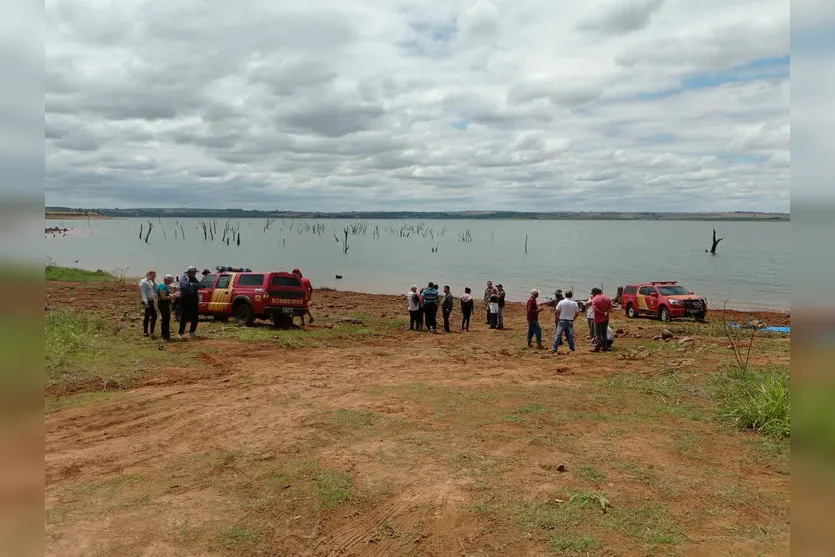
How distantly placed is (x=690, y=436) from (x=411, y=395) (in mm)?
4583

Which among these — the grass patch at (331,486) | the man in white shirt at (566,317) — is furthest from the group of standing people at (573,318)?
the grass patch at (331,486)

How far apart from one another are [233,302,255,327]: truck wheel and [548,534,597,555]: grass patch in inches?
606

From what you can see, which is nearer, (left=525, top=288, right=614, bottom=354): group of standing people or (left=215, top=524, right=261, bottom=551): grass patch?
(left=215, top=524, right=261, bottom=551): grass patch

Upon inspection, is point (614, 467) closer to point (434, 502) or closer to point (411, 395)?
point (434, 502)

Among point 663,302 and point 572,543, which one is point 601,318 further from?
point 572,543

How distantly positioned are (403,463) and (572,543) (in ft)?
8.07

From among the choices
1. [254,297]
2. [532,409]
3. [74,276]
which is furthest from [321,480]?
[74,276]

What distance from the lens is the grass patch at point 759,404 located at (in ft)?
28.3

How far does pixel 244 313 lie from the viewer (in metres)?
19.5

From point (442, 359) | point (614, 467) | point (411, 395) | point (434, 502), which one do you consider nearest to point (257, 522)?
point (434, 502)

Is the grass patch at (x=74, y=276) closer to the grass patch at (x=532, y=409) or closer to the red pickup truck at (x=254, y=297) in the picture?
the red pickup truck at (x=254, y=297)

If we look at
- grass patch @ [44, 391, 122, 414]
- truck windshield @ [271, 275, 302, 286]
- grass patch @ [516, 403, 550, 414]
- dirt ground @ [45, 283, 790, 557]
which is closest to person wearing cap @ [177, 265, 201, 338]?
dirt ground @ [45, 283, 790, 557]

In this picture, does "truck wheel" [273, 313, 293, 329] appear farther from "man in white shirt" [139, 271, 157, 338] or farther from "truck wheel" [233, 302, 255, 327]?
"man in white shirt" [139, 271, 157, 338]

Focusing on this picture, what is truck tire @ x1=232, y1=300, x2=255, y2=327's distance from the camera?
763 inches
